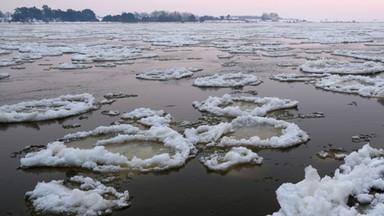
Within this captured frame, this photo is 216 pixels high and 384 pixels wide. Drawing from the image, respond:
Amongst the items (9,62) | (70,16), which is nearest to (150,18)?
(70,16)

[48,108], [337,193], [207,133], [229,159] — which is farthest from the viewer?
[48,108]

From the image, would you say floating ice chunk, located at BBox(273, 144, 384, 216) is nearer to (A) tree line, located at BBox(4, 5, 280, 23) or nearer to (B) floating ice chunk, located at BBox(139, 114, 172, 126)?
(B) floating ice chunk, located at BBox(139, 114, 172, 126)

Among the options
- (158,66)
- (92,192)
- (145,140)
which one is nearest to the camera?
(92,192)

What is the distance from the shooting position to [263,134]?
28.3 ft

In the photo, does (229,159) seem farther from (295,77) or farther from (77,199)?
(295,77)

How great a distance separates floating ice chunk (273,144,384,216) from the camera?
17.1ft

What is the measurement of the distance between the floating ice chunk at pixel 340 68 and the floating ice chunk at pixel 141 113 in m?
9.29

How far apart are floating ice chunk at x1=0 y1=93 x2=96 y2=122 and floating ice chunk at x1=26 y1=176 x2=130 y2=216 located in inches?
177

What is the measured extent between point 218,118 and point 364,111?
408cm

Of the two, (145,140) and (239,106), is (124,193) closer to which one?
(145,140)

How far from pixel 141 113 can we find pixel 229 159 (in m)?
3.93

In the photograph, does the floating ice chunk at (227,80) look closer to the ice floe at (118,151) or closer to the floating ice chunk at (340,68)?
the floating ice chunk at (340,68)

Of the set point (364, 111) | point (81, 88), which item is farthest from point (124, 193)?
point (81, 88)

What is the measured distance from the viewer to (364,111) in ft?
34.4
